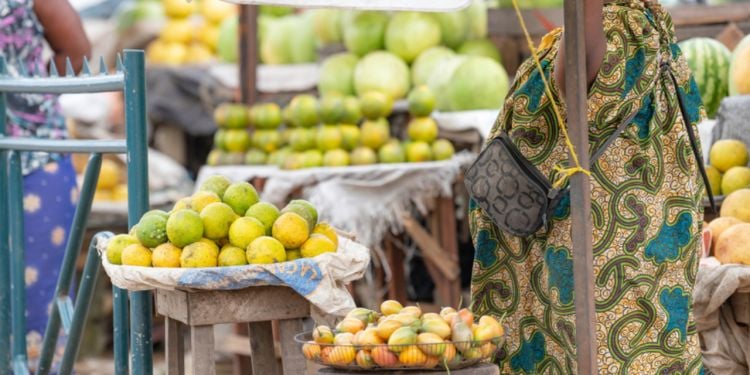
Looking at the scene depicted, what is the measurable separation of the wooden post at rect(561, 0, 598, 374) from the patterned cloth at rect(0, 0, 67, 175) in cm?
254

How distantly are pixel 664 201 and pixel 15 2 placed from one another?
9.05ft

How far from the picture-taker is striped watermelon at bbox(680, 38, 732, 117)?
5168 millimetres

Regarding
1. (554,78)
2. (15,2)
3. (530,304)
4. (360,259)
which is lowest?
(530,304)

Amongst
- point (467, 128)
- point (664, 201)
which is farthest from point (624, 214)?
point (467, 128)

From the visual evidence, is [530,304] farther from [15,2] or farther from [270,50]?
[270,50]

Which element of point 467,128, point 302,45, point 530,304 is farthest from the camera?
point 302,45

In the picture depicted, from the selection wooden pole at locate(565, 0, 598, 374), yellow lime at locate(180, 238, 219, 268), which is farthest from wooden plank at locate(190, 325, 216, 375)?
wooden pole at locate(565, 0, 598, 374)

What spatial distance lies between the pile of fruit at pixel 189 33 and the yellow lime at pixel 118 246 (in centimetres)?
718

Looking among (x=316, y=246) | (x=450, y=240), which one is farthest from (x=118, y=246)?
(x=450, y=240)

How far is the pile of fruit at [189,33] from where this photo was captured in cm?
1026

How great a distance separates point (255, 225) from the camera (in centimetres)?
306

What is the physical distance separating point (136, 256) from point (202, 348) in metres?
0.32

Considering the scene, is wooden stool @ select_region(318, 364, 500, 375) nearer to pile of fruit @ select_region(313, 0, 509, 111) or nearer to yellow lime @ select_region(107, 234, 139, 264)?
yellow lime @ select_region(107, 234, 139, 264)

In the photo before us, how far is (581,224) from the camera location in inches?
106
